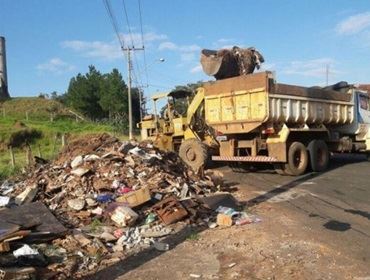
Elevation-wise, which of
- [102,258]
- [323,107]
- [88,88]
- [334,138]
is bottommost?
[102,258]

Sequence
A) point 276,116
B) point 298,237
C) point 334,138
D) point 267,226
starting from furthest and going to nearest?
point 334,138 → point 276,116 → point 267,226 → point 298,237

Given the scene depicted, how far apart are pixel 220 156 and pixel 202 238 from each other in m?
8.20

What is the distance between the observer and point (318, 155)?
15750 mm

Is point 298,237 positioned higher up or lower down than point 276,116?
lower down

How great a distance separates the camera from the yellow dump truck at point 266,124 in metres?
14.3

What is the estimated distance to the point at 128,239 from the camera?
296 inches

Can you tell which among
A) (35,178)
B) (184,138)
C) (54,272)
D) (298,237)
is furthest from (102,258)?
(184,138)

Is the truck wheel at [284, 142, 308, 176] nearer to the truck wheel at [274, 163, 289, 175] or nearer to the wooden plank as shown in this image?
the truck wheel at [274, 163, 289, 175]

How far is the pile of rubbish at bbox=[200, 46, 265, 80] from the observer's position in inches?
660

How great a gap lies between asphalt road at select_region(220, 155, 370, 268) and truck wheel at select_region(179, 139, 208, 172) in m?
0.99

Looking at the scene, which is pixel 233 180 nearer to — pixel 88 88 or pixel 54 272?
pixel 54 272

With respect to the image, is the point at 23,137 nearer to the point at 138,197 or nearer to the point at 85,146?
the point at 85,146

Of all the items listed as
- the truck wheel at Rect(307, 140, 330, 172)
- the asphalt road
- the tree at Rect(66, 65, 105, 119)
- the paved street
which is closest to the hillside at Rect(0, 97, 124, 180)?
the tree at Rect(66, 65, 105, 119)

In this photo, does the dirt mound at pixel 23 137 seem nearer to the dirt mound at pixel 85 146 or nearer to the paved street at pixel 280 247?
the dirt mound at pixel 85 146
